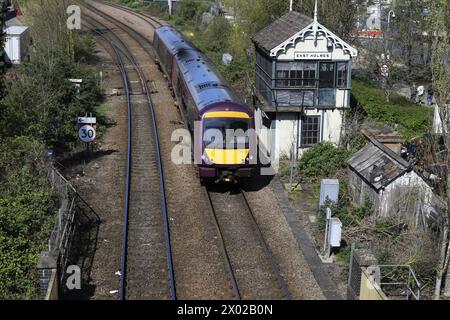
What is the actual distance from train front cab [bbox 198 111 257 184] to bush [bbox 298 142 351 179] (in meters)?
2.95

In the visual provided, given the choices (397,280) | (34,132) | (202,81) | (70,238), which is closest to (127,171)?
(34,132)

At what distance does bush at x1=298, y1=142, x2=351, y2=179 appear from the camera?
22.4 m

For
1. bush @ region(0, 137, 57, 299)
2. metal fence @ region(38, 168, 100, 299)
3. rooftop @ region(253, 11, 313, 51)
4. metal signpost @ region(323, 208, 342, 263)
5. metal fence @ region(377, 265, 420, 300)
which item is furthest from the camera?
rooftop @ region(253, 11, 313, 51)

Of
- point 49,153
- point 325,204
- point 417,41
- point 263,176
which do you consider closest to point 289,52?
point 263,176

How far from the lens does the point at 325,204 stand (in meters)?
18.7

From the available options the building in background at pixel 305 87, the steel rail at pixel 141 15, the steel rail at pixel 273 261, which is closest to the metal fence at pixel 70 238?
the steel rail at pixel 273 261

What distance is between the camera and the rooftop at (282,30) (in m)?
24.0

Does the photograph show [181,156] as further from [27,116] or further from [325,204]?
[325,204]

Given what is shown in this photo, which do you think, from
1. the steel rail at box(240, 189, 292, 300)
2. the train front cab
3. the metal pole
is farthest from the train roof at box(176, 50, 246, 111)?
the metal pole

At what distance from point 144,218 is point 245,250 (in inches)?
130

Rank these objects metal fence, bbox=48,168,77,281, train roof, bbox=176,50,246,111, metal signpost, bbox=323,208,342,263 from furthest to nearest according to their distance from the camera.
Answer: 1. train roof, bbox=176,50,246,111
2. metal signpost, bbox=323,208,342,263
3. metal fence, bbox=48,168,77,281

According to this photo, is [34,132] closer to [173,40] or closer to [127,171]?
[127,171]

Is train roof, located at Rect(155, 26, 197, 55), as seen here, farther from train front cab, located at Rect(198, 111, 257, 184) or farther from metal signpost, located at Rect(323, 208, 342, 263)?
metal signpost, located at Rect(323, 208, 342, 263)

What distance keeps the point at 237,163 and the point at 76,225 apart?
5081 millimetres
